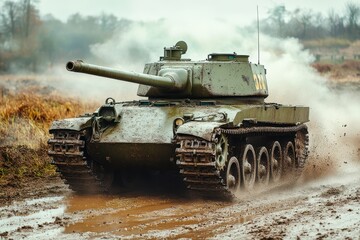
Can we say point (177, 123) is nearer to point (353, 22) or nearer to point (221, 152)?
point (221, 152)

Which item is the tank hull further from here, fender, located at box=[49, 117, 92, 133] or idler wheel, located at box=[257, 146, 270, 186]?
idler wheel, located at box=[257, 146, 270, 186]

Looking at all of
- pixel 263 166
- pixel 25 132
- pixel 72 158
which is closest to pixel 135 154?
pixel 72 158

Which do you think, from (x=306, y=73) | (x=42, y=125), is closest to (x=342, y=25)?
(x=306, y=73)

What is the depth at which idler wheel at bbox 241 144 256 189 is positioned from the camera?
14102 mm

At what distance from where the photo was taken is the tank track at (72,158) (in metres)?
13.5

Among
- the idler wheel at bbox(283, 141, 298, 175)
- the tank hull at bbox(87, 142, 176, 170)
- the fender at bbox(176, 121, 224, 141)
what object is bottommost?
the idler wheel at bbox(283, 141, 298, 175)

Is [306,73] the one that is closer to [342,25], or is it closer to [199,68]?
[342,25]

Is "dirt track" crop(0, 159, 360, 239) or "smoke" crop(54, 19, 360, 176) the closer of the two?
"dirt track" crop(0, 159, 360, 239)

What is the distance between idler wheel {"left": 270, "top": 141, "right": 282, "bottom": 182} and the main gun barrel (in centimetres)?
237

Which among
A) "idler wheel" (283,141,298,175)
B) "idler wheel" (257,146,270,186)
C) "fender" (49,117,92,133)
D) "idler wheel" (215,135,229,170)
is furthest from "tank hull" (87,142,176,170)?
"idler wheel" (283,141,298,175)

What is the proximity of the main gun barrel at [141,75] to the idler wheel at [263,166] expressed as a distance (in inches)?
74.0

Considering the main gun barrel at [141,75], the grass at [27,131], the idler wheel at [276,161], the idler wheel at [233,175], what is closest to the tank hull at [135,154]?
the idler wheel at [233,175]

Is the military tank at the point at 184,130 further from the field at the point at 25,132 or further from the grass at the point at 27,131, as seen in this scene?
the grass at the point at 27,131

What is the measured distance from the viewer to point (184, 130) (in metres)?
12.6
